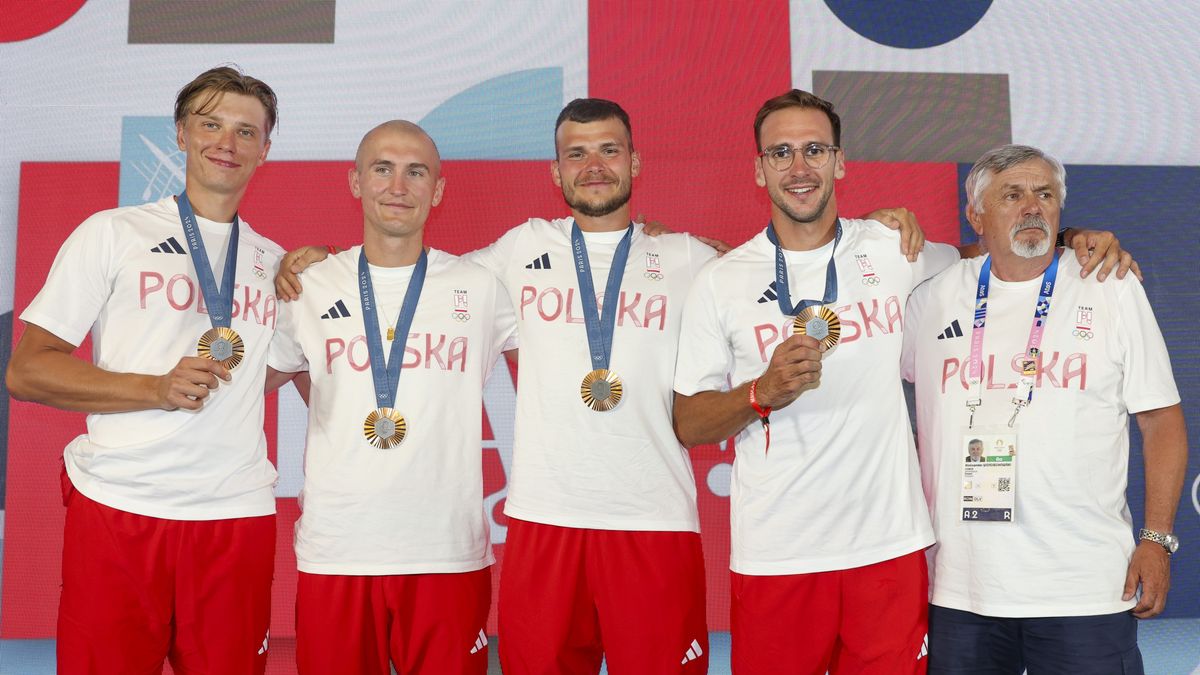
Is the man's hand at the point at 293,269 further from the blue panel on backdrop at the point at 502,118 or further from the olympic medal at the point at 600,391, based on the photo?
the blue panel on backdrop at the point at 502,118

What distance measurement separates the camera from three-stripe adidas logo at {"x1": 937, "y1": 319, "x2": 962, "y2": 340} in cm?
288

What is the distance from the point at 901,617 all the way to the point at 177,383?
6.86 ft

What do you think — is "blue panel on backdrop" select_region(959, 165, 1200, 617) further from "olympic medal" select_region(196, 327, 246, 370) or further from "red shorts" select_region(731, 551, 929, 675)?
"olympic medal" select_region(196, 327, 246, 370)

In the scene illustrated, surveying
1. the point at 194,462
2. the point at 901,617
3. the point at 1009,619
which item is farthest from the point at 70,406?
the point at 1009,619

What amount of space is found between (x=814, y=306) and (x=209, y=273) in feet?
6.15

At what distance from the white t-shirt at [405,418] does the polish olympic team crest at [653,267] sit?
531 mm

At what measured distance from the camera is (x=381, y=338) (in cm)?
303

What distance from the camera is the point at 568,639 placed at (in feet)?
9.56

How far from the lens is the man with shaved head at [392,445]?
113 inches

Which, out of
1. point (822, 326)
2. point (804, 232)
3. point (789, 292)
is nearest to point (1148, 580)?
point (822, 326)

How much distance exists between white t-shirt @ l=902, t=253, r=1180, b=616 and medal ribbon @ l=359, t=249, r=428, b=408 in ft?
5.46

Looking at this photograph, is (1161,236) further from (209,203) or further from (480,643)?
(209,203)

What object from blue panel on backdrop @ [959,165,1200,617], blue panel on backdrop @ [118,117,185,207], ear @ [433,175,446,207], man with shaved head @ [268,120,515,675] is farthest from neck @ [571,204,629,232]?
blue panel on backdrop @ [118,117,185,207]

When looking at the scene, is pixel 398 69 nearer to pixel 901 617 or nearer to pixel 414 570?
pixel 414 570
